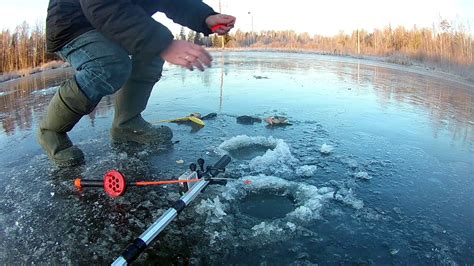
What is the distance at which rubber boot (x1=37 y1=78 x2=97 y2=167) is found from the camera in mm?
2645

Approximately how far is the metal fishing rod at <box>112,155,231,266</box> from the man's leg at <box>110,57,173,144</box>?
1.44 metres

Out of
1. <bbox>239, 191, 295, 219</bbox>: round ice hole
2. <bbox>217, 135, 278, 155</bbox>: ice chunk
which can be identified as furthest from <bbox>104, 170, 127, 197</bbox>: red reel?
<bbox>217, 135, 278, 155</bbox>: ice chunk

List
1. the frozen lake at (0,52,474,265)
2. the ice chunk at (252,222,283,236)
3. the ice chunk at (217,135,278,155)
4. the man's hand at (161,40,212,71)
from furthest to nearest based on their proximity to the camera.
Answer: the ice chunk at (217,135,278,155) < the man's hand at (161,40,212,71) < the ice chunk at (252,222,283,236) < the frozen lake at (0,52,474,265)

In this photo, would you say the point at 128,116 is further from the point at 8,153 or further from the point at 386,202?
the point at 386,202

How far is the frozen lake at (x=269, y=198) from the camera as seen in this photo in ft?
5.78

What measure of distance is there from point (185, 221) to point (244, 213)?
0.35m

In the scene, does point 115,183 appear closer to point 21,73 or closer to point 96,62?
point 96,62

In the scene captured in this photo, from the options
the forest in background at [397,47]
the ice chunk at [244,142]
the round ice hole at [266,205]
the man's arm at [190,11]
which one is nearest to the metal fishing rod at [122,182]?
the round ice hole at [266,205]

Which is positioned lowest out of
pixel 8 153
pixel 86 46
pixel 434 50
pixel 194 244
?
pixel 194 244

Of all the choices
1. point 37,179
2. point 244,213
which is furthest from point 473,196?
point 37,179

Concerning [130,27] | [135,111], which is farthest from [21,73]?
[130,27]

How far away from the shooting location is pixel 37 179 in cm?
262

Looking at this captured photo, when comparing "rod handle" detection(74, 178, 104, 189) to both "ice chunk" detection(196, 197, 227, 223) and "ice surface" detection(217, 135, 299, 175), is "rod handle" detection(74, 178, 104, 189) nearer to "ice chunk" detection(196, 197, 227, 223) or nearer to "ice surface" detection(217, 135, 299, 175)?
"ice chunk" detection(196, 197, 227, 223)

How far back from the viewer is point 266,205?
222 cm
